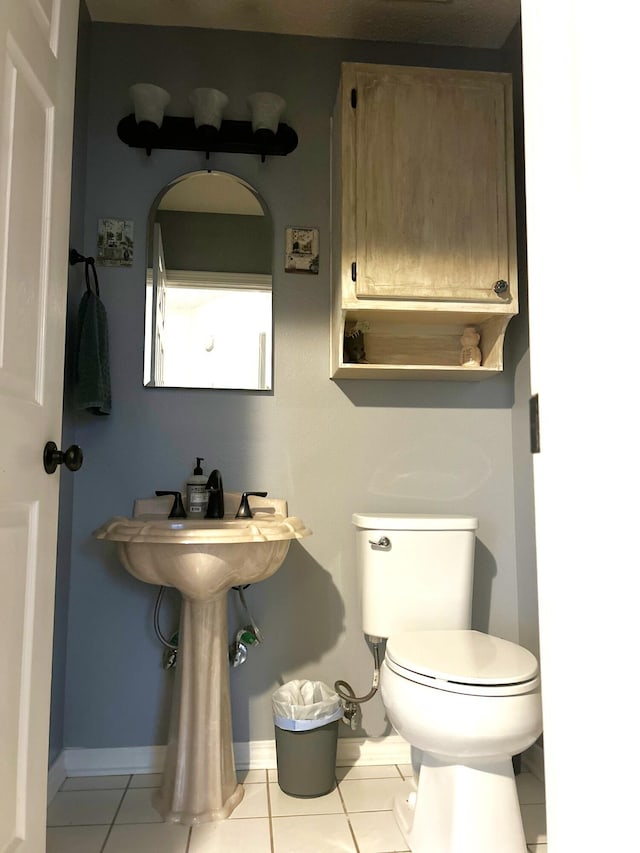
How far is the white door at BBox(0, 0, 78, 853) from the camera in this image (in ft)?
3.56

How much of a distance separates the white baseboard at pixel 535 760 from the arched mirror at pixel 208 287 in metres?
1.49

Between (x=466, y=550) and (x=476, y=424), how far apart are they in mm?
522

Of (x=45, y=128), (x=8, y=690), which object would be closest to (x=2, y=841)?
(x=8, y=690)

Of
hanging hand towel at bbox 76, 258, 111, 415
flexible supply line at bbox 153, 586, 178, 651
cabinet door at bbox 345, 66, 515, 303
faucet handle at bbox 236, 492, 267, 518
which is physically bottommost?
flexible supply line at bbox 153, 586, 178, 651

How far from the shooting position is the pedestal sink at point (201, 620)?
5.83 ft

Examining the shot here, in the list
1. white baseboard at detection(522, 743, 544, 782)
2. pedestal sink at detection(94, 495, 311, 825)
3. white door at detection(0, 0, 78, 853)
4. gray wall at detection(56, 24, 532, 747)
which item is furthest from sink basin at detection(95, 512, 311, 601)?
white baseboard at detection(522, 743, 544, 782)

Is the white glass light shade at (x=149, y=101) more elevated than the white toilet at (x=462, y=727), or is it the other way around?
the white glass light shade at (x=149, y=101)

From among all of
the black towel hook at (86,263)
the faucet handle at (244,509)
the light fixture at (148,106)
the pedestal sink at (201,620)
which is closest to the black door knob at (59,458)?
the pedestal sink at (201,620)

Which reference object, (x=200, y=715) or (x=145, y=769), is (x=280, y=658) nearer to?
(x=200, y=715)

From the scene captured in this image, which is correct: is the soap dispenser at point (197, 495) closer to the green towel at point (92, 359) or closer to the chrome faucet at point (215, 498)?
the chrome faucet at point (215, 498)

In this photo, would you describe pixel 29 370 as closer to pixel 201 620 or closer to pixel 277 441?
pixel 201 620

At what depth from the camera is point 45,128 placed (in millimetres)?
1268

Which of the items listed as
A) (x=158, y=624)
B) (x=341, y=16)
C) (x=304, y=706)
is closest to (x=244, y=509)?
(x=158, y=624)

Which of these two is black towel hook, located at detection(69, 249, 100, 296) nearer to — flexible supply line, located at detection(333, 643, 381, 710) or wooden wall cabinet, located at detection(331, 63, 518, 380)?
wooden wall cabinet, located at detection(331, 63, 518, 380)
